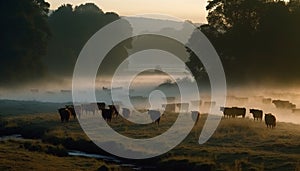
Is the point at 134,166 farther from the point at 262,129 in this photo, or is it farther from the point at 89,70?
the point at 89,70

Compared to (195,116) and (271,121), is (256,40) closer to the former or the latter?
(195,116)

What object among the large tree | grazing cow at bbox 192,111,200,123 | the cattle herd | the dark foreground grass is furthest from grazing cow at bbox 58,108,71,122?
the large tree

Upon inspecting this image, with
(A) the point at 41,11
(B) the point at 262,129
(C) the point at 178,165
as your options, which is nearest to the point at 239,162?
(C) the point at 178,165

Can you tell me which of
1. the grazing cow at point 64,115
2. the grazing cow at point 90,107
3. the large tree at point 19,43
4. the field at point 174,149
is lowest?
the field at point 174,149

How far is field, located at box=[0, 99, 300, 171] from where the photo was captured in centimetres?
2603

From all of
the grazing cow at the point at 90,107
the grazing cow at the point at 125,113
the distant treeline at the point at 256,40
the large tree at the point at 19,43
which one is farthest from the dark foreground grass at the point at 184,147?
the large tree at the point at 19,43

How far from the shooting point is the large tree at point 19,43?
81250 mm

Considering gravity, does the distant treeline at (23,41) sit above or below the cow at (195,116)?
above

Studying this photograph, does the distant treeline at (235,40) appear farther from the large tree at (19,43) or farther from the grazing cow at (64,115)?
the grazing cow at (64,115)

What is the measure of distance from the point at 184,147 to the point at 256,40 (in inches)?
1893

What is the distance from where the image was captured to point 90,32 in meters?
129

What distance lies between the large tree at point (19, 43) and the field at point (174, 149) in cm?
4096

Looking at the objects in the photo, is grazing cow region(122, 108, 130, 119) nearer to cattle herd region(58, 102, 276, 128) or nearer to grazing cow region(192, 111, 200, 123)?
cattle herd region(58, 102, 276, 128)

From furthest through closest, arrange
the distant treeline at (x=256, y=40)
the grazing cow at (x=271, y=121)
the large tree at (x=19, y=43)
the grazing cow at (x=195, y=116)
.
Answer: the large tree at (x=19, y=43) → the distant treeline at (x=256, y=40) → the grazing cow at (x=195, y=116) → the grazing cow at (x=271, y=121)
